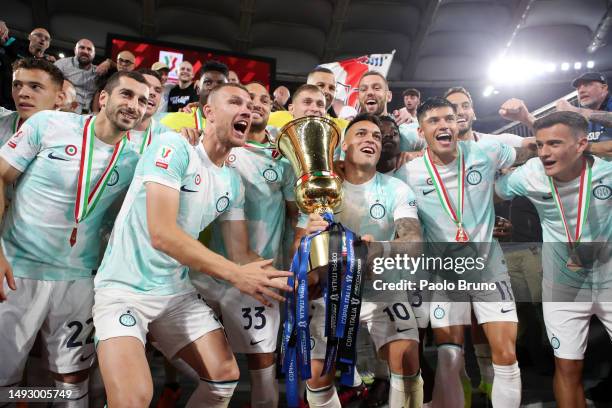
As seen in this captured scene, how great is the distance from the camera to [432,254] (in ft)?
10.8

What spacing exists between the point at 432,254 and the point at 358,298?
100 cm

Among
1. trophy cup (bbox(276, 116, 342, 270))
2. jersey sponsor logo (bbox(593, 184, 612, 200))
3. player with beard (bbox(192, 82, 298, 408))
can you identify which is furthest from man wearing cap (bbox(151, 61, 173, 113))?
jersey sponsor logo (bbox(593, 184, 612, 200))

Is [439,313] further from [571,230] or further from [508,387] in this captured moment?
[571,230]

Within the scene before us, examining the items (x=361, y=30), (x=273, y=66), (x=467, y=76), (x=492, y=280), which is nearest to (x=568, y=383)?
(x=492, y=280)

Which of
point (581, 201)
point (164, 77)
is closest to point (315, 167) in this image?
point (581, 201)

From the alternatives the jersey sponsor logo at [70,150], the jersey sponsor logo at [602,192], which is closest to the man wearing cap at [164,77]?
the jersey sponsor logo at [70,150]

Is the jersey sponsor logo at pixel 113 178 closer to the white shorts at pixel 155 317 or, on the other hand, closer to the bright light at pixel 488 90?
the white shorts at pixel 155 317

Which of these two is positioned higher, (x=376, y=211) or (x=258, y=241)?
(x=376, y=211)

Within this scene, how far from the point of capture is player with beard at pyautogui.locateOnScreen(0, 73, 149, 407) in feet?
8.55

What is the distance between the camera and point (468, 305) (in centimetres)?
327

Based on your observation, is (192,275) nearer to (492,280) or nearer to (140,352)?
(140,352)

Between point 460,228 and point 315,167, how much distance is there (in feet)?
4.47

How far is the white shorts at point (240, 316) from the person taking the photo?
2.99m

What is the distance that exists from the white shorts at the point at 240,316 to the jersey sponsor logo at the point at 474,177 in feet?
5.25
